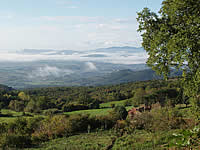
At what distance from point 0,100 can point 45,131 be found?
265 feet

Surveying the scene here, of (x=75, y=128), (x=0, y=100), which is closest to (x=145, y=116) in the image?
(x=75, y=128)

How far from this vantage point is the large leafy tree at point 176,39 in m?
8.67

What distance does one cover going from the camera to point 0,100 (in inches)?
3499

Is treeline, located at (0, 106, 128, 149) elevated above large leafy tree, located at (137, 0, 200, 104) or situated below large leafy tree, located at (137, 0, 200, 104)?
below

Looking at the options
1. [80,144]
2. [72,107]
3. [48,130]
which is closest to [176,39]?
[80,144]

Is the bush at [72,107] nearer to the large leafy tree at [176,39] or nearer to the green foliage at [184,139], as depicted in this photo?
the large leafy tree at [176,39]

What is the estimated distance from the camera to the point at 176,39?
344 inches

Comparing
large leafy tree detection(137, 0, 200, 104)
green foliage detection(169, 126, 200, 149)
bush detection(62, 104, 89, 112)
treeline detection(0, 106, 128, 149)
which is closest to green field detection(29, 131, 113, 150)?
treeline detection(0, 106, 128, 149)

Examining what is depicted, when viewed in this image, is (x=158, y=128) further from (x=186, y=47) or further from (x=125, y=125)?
(x=186, y=47)

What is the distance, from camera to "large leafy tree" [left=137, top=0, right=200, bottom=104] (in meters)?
8.67

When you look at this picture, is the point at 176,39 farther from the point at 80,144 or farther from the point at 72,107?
the point at 72,107

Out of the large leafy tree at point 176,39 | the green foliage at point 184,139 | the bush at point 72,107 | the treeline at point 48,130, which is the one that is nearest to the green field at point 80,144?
the treeline at point 48,130

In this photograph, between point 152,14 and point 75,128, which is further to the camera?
point 75,128

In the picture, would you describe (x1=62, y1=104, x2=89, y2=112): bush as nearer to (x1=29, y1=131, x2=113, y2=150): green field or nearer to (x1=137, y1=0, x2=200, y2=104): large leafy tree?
(x1=29, y1=131, x2=113, y2=150): green field
